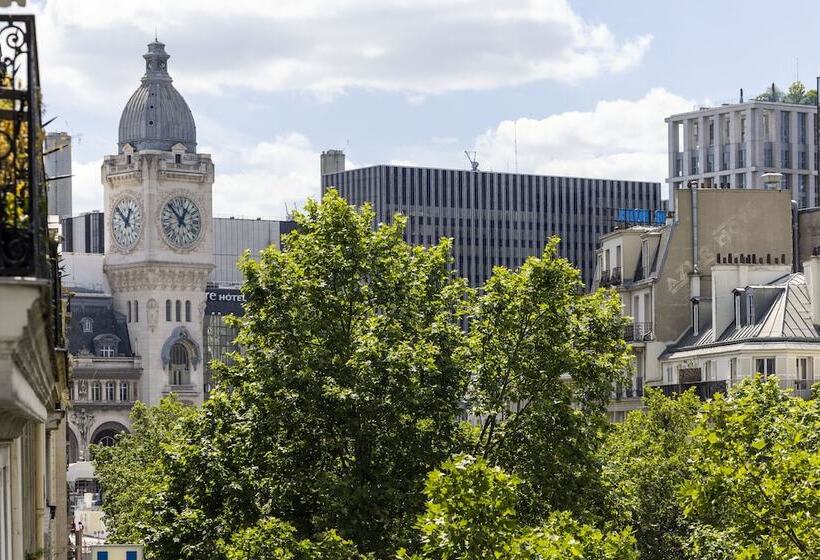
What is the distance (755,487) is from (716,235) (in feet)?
224

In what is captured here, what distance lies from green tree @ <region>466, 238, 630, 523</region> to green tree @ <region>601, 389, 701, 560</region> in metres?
13.7

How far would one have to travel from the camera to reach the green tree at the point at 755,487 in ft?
122

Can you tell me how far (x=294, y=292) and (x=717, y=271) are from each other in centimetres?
5222

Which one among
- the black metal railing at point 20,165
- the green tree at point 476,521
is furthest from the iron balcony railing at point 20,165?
the green tree at point 476,521

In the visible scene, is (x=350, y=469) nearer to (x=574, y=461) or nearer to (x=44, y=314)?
(x=574, y=461)

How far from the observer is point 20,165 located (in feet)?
43.2

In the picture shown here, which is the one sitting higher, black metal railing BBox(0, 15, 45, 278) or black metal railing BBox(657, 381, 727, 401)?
black metal railing BBox(0, 15, 45, 278)

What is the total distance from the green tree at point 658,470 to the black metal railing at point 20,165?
5296 centimetres

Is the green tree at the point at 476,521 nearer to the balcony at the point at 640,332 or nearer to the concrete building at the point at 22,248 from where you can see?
the concrete building at the point at 22,248

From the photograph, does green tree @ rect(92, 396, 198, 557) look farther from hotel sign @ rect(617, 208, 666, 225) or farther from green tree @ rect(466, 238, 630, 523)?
hotel sign @ rect(617, 208, 666, 225)

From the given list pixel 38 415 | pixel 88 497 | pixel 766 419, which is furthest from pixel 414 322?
pixel 88 497

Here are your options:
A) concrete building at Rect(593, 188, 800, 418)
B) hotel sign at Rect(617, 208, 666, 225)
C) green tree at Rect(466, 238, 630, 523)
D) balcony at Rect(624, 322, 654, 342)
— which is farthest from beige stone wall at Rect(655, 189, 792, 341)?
hotel sign at Rect(617, 208, 666, 225)

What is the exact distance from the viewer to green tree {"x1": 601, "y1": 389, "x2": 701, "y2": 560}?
72.1 metres

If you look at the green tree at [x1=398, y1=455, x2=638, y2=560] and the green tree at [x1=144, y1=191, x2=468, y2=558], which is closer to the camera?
the green tree at [x1=398, y1=455, x2=638, y2=560]
